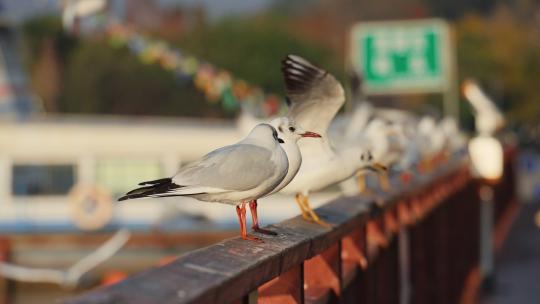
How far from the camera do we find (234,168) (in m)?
3.53

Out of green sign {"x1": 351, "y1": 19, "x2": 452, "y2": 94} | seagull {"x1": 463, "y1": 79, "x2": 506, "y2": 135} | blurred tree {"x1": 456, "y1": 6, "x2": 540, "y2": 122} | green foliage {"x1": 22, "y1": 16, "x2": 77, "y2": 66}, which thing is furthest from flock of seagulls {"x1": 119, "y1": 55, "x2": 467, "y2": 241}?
blurred tree {"x1": 456, "y1": 6, "x2": 540, "y2": 122}

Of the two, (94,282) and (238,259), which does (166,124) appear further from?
(238,259)

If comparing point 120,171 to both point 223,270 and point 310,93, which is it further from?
point 223,270

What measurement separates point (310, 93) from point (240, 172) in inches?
64.2

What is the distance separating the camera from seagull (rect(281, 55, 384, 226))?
15.9ft

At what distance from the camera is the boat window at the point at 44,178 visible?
1859cm

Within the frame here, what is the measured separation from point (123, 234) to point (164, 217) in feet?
3.00

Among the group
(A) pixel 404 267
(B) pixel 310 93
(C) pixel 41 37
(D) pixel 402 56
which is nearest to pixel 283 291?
(B) pixel 310 93

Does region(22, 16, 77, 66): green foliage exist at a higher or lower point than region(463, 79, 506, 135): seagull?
higher

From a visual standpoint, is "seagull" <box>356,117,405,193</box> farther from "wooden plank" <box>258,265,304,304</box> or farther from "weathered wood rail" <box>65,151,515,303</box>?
"wooden plank" <box>258,265,304,304</box>

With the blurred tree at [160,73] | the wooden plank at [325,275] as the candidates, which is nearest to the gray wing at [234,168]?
the wooden plank at [325,275]

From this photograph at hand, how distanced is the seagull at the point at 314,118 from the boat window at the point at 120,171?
44.6 ft

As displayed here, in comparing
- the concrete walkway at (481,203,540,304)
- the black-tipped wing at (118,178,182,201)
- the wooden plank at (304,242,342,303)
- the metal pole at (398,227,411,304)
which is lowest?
the concrete walkway at (481,203,540,304)

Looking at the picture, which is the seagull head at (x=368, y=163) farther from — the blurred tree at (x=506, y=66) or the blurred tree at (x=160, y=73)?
the blurred tree at (x=506, y=66)
